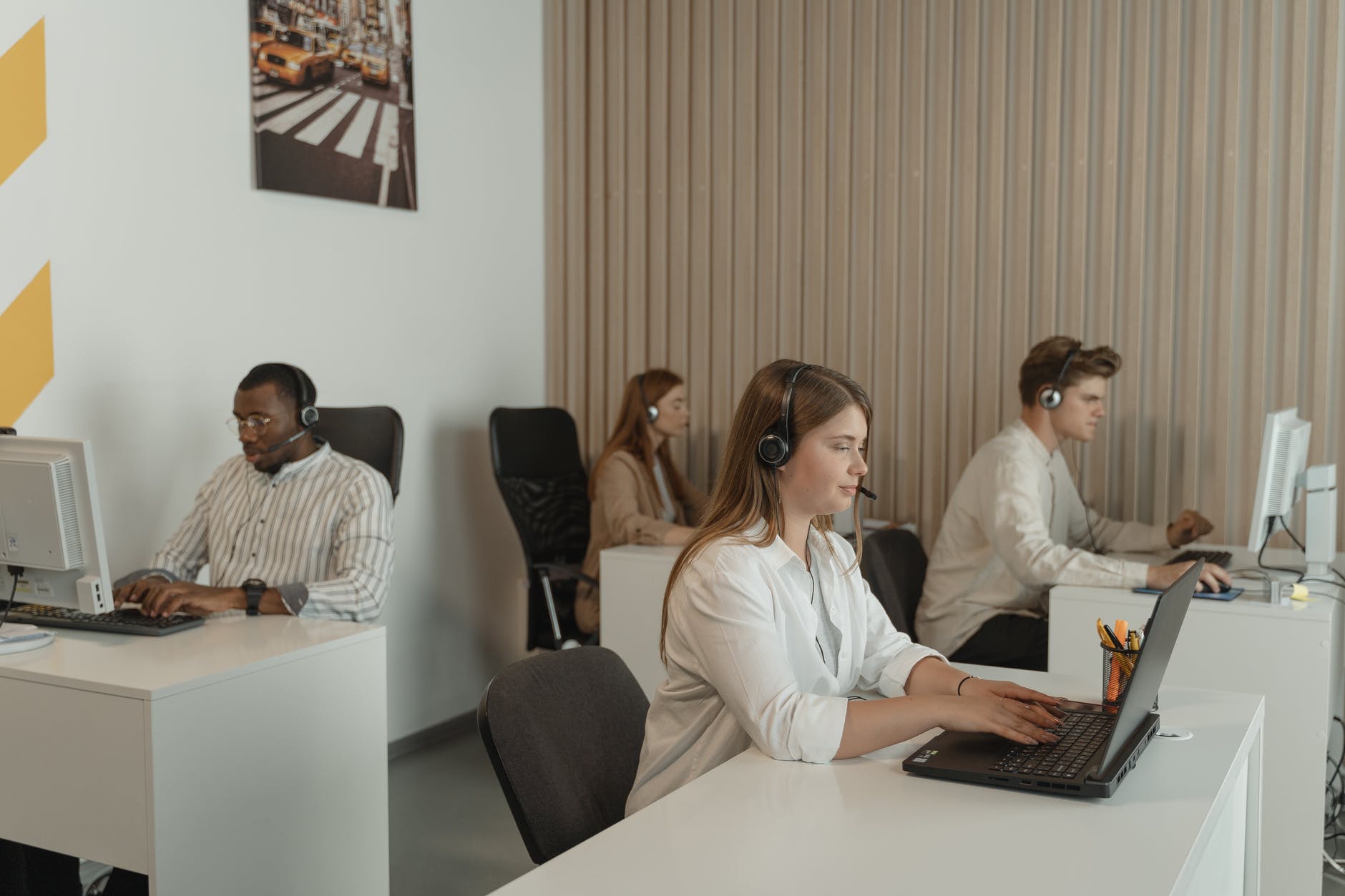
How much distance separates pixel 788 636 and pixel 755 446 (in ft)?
0.98

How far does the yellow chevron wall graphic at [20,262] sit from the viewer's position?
2725mm

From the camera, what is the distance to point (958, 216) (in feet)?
12.4

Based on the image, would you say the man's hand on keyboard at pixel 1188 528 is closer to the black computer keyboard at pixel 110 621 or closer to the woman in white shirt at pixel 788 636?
the woman in white shirt at pixel 788 636

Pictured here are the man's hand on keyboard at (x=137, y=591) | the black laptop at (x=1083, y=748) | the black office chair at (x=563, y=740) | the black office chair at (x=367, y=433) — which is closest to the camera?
the black laptop at (x=1083, y=748)

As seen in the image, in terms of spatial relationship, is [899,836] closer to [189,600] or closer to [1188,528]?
[189,600]

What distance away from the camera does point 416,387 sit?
12.8ft

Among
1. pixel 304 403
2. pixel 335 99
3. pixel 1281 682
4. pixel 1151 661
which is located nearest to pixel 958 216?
pixel 1281 682

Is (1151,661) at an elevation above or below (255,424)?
below

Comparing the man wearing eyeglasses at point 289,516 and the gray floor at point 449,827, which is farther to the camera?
the gray floor at point 449,827

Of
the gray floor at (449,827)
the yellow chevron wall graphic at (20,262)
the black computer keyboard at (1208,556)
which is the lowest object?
the gray floor at (449,827)

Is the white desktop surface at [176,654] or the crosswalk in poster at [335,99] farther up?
the crosswalk in poster at [335,99]

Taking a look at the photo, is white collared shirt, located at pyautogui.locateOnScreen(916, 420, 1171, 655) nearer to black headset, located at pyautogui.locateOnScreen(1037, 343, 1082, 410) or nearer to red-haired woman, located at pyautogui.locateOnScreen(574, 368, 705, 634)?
black headset, located at pyautogui.locateOnScreen(1037, 343, 1082, 410)

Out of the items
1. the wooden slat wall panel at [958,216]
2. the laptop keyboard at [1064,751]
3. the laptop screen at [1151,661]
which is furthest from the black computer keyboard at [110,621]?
the wooden slat wall panel at [958,216]

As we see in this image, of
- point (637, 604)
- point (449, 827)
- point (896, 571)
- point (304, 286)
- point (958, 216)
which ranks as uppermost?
point (958, 216)
